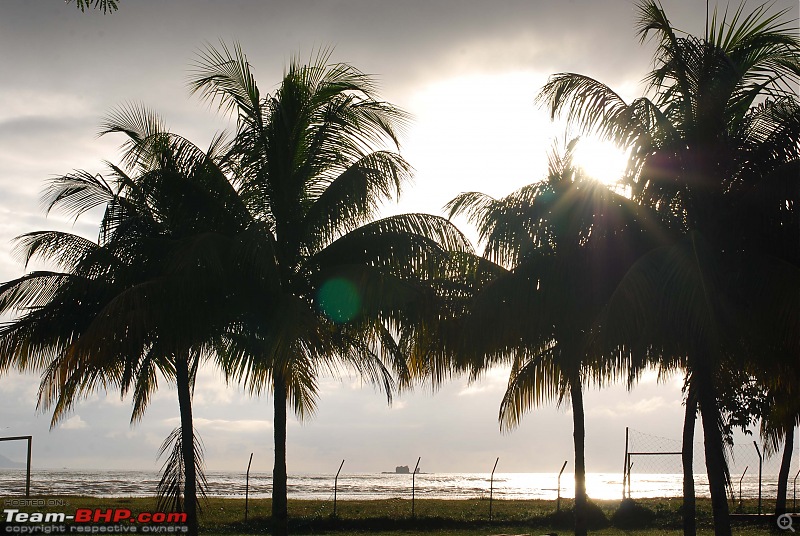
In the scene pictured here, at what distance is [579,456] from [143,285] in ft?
31.1

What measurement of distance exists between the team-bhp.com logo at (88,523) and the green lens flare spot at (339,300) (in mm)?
4908

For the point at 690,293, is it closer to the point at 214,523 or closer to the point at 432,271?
the point at 432,271

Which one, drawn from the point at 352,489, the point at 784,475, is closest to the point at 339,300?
the point at 784,475

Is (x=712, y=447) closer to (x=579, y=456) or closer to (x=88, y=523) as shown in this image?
(x=579, y=456)

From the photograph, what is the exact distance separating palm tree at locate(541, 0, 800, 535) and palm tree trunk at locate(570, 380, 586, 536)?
4.46m

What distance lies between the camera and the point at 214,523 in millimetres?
22406

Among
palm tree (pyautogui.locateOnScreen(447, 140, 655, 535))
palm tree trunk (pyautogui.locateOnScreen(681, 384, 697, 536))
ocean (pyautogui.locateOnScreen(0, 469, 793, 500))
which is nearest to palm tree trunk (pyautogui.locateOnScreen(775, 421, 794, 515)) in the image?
palm tree trunk (pyautogui.locateOnScreen(681, 384, 697, 536))

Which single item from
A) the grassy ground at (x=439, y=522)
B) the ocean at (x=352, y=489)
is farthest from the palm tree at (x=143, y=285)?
the ocean at (x=352, y=489)

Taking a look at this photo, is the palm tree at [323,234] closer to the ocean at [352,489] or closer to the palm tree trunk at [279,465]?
the palm tree trunk at [279,465]

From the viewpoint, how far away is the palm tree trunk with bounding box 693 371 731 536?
1125cm

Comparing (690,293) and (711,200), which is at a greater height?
(711,200)

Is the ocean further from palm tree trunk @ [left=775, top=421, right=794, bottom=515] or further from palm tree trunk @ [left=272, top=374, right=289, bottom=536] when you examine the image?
palm tree trunk @ [left=775, top=421, right=794, bottom=515]

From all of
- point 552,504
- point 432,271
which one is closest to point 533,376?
point 432,271

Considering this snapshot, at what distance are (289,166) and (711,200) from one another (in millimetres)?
6472
